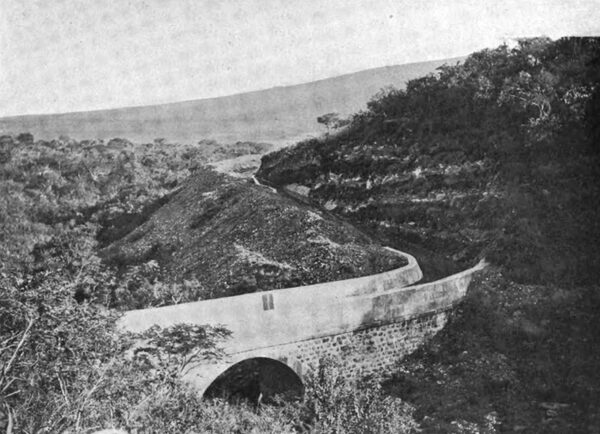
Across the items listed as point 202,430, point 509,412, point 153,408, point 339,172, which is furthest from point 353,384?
point 339,172

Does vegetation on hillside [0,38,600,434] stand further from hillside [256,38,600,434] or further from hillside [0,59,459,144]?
hillside [0,59,459,144]

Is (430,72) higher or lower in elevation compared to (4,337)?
higher

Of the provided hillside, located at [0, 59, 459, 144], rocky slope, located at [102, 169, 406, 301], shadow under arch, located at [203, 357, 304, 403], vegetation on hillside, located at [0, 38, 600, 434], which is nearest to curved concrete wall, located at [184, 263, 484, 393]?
shadow under arch, located at [203, 357, 304, 403]

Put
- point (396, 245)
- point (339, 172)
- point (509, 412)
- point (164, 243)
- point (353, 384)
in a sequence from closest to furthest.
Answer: point (509, 412) → point (353, 384) → point (396, 245) → point (164, 243) → point (339, 172)

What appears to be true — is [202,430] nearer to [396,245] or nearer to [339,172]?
[396,245]

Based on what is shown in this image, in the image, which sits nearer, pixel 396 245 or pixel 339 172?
pixel 396 245

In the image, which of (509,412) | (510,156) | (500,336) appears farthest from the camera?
(510,156)
